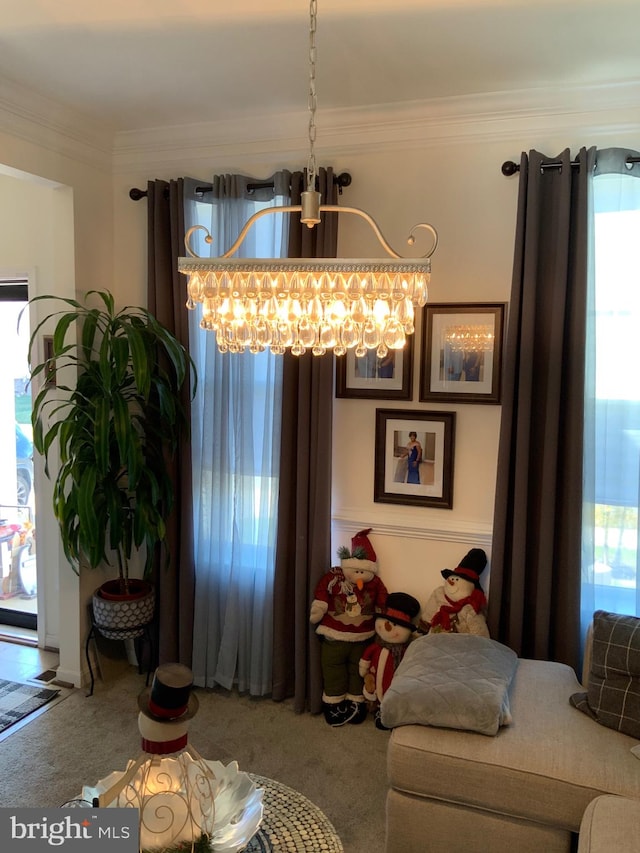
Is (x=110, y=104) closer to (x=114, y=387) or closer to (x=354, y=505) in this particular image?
(x=114, y=387)

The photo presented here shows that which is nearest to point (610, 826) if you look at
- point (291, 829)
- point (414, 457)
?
point (291, 829)

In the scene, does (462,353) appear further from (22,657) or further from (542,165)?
(22,657)

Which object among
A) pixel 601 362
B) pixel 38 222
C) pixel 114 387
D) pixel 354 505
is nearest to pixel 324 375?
pixel 354 505

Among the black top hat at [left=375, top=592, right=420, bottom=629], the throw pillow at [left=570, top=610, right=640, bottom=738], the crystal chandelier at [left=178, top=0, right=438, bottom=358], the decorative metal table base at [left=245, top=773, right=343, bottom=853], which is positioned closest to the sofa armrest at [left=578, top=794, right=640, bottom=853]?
the throw pillow at [left=570, top=610, right=640, bottom=738]

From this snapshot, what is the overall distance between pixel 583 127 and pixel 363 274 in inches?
64.9

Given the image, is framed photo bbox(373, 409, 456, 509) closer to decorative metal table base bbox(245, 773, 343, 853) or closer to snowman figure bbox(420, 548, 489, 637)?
snowman figure bbox(420, 548, 489, 637)

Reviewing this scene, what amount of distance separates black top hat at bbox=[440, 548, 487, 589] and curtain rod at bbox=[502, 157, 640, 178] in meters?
1.61

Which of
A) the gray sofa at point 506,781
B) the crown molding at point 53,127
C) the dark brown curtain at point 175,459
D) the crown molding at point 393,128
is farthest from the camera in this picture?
the dark brown curtain at point 175,459

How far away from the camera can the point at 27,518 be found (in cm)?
395

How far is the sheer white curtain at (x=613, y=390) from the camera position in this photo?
8.33 feet

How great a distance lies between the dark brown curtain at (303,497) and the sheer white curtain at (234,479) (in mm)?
67

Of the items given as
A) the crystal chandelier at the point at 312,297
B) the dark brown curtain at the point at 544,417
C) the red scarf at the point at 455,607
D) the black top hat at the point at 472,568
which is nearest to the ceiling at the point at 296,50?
the dark brown curtain at the point at 544,417

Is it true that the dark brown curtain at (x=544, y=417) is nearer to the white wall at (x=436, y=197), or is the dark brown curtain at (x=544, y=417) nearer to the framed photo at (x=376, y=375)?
the white wall at (x=436, y=197)

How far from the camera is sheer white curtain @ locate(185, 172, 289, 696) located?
9.76ft
